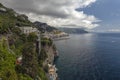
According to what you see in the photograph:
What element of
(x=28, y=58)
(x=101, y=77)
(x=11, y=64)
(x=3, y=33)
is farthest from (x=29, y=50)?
(x=101, y=77)

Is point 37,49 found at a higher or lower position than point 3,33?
lower

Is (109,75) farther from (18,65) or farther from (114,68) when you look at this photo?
(18,65)

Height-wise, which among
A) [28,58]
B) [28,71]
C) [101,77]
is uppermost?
[28,58]

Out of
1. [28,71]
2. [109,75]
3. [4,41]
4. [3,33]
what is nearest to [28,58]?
[28,71]

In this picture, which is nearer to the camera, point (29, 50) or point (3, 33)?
point (29, 50)

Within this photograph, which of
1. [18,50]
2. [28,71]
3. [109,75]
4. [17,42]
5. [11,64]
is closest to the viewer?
[11,64]

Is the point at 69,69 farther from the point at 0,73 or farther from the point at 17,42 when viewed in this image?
the point at 0,73

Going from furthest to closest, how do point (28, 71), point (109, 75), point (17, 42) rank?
point (109, 75)
point (17, 42)
point (28, 71)

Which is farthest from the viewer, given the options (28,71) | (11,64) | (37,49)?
(37,49)

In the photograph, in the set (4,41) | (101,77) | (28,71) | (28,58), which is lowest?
(101,77)
